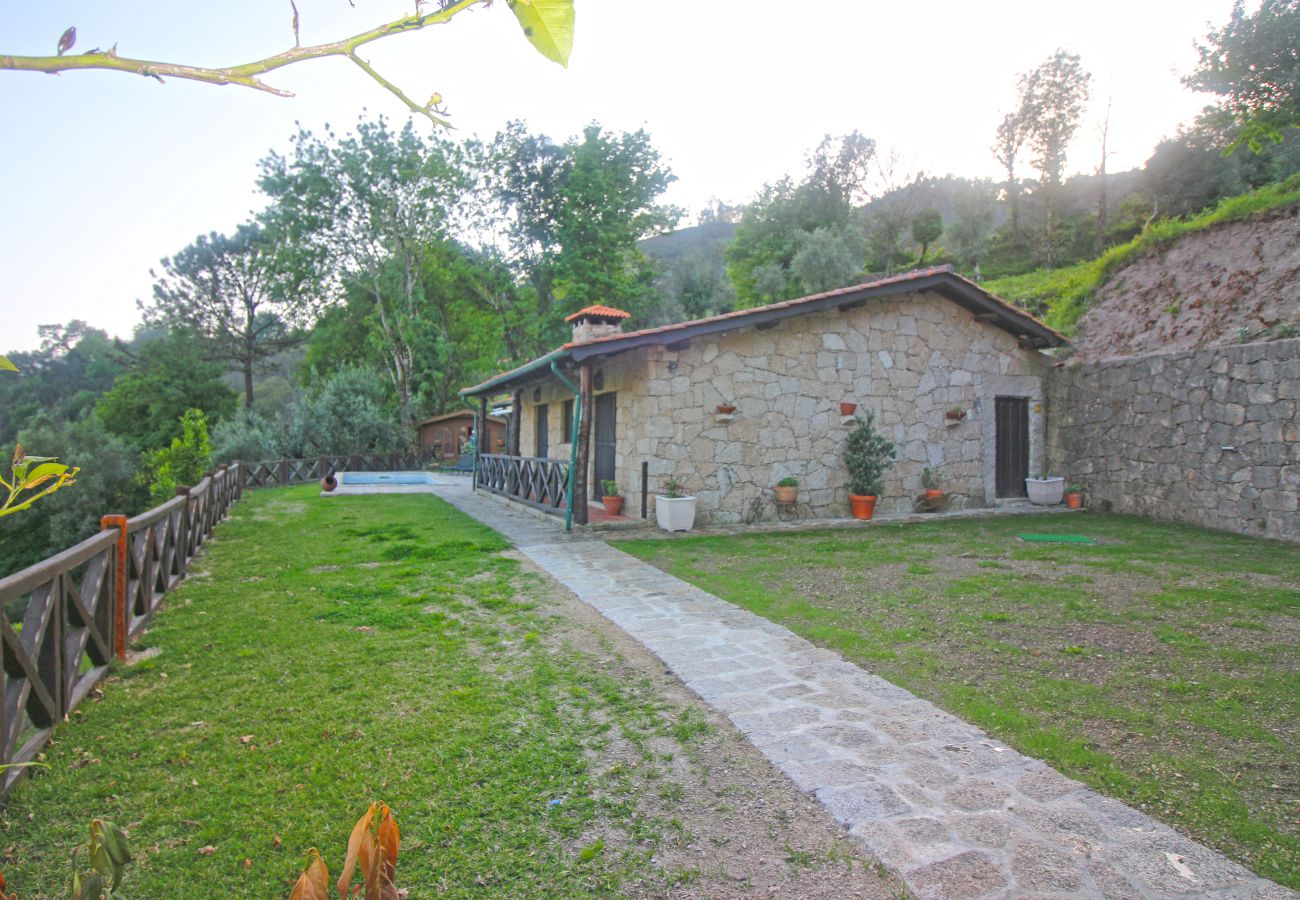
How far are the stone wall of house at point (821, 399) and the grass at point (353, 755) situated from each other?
4.68 metres

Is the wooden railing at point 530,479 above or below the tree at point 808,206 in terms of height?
below

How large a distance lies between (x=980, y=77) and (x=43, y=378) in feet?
158


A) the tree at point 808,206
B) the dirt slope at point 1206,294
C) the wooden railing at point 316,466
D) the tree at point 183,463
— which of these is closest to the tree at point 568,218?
the tree at point 808,206

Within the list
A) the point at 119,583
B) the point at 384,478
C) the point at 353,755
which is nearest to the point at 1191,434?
the point at 353,755

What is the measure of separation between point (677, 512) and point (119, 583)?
19.7ft

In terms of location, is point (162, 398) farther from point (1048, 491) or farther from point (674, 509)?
point (1048, 491)

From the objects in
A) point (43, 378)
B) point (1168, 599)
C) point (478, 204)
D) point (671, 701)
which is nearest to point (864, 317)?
point (1168, 599)

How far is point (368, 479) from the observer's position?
20.5 metres

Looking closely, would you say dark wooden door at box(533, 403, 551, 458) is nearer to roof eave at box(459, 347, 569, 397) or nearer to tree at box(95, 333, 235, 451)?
roof eave at box(459, 347, 569, 397)

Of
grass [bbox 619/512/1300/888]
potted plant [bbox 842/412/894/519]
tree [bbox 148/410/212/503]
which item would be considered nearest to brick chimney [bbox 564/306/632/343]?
grass [bbox 619/512/1300/888]

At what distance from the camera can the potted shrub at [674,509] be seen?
910 centimetres

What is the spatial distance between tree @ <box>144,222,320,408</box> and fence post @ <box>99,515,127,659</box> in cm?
3305

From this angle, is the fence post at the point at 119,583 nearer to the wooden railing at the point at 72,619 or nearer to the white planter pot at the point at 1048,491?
the wooden railing at the point at 72,619

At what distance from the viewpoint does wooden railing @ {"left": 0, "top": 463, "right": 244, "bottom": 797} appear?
299 cm
